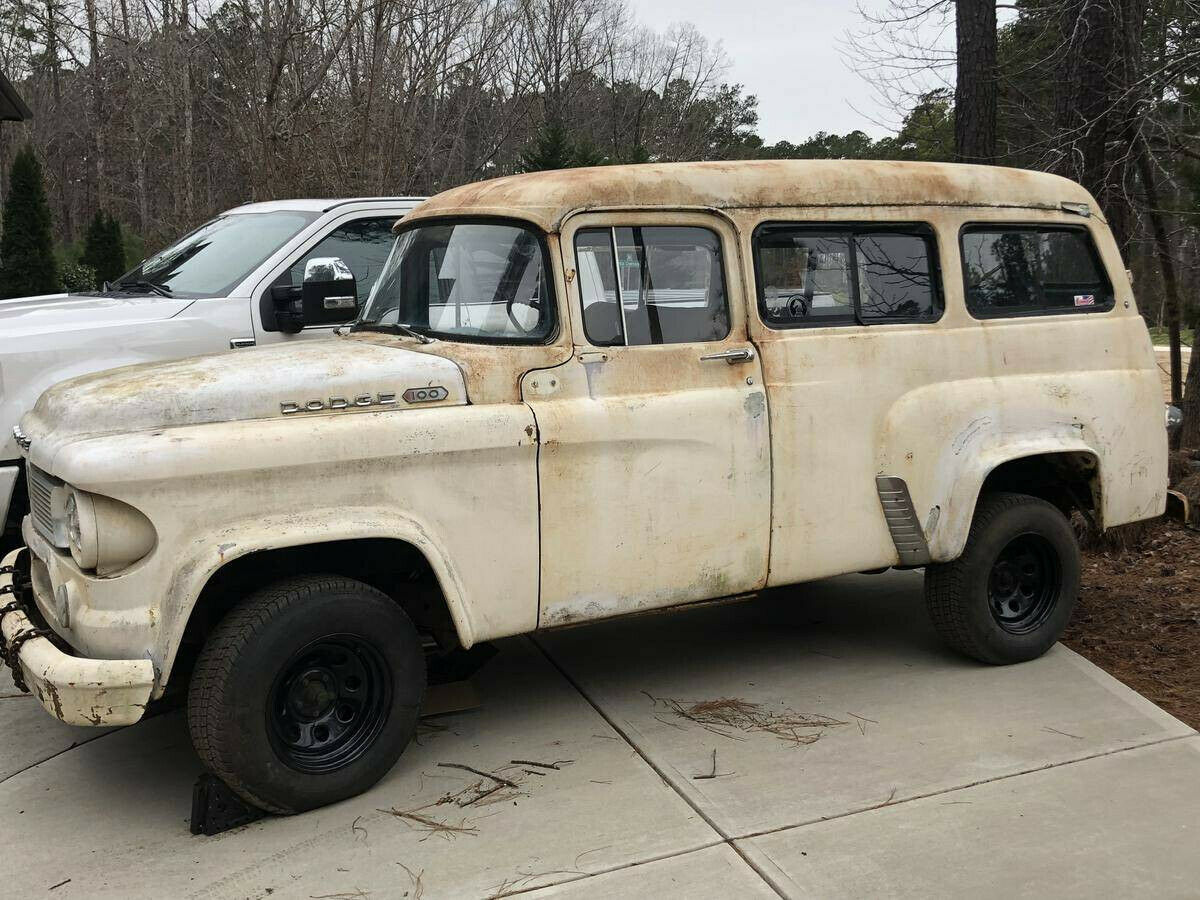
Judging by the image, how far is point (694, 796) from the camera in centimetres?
397

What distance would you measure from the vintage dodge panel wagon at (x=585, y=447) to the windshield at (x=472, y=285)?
1cm

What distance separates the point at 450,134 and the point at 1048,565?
15275 millimetres

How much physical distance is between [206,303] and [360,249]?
3.15ft

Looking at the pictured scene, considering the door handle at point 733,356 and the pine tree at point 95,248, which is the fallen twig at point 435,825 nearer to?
the door handle at point 733,356

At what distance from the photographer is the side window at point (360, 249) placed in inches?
252

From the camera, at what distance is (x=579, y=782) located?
410cm

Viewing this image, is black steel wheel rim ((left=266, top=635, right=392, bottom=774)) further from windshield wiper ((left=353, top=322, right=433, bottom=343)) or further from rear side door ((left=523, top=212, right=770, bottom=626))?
windshield wiper ((left=353, top=322, right=433, bottom=343))

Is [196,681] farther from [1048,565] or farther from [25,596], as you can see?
[1048,565]

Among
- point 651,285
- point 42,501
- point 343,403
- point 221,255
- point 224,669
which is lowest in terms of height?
point 224,669

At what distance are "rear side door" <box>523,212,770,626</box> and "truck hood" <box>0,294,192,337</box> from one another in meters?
2.82

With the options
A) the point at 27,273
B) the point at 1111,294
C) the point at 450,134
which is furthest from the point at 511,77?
the point at 1111,294

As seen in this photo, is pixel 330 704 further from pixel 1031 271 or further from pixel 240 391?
pixel 1031 271

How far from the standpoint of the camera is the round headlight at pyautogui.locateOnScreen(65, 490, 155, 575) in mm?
3469

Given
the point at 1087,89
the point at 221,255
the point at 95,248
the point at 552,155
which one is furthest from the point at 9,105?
the point at 1087,89
